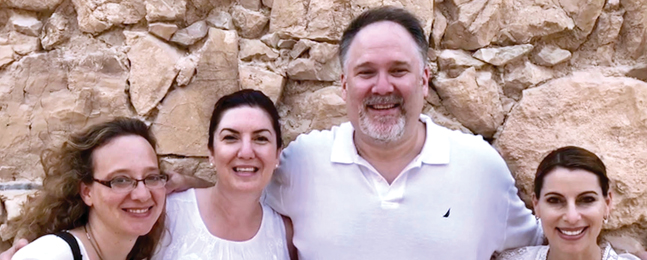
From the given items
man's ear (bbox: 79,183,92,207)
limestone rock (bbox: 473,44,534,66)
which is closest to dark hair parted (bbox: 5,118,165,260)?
man's ear (bbox: 79,183,92,207)

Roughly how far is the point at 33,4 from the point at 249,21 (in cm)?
92

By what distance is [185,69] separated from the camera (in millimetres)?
2328

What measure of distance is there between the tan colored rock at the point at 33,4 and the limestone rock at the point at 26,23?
35mm

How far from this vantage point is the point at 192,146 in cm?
238

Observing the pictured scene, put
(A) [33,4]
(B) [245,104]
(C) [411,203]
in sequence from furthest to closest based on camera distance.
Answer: (A) [33,4] → (B) [245,104] → (C) [411,203]

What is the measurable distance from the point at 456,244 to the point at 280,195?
724mm

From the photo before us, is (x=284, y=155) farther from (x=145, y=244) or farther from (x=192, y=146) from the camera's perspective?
(x=145, y=244)

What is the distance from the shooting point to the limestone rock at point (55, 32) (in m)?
2.38

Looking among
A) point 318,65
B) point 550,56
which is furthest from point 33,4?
point 550,56

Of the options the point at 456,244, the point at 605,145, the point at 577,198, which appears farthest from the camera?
the point at 605,145

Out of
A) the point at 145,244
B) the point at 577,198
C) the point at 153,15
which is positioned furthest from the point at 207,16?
the point at 577,198

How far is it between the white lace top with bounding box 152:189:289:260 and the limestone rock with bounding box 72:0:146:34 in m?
0.77

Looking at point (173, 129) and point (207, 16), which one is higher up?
point (207, 16)

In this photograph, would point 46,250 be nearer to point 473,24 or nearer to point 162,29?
point 162,29
